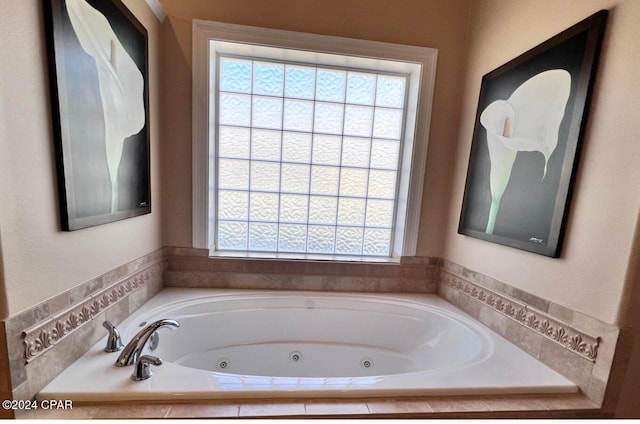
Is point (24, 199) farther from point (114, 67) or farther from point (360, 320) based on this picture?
point (360, 320)

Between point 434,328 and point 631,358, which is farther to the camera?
point 434,328

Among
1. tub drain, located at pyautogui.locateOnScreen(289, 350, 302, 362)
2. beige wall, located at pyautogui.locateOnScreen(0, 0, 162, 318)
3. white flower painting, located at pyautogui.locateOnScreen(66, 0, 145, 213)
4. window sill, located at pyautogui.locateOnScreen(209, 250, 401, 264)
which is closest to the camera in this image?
beige wall, located at pyautogui.locateOnScreen(0, 0, 162, 318)

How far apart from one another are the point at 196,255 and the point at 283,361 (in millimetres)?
916

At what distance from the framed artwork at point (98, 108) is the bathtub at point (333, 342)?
0.65 m

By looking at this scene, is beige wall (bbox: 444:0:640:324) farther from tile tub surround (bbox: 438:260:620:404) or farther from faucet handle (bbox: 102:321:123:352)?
faucet handle (bbox: 102:321:123:352)

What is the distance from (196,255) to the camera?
177 centimetres

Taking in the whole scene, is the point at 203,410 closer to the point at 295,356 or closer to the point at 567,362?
the point at 295,356

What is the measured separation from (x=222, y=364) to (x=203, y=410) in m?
0.81

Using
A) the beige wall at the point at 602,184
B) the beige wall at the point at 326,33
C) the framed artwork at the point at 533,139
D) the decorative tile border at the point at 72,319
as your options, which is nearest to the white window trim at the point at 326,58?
the beige wall at the point at 326,33

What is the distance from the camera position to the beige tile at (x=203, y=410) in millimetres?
826

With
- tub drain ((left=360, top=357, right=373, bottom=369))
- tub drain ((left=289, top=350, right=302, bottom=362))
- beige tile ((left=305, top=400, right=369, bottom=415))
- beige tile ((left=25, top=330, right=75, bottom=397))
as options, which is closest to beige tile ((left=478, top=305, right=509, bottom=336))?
tub drain ((left=360, top=357, right=373, bottom=369))

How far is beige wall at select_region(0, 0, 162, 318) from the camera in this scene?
2.44ft

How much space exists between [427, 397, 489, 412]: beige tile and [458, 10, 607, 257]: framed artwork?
0.69 metres

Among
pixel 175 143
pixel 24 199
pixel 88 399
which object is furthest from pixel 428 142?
pixel 88 399
